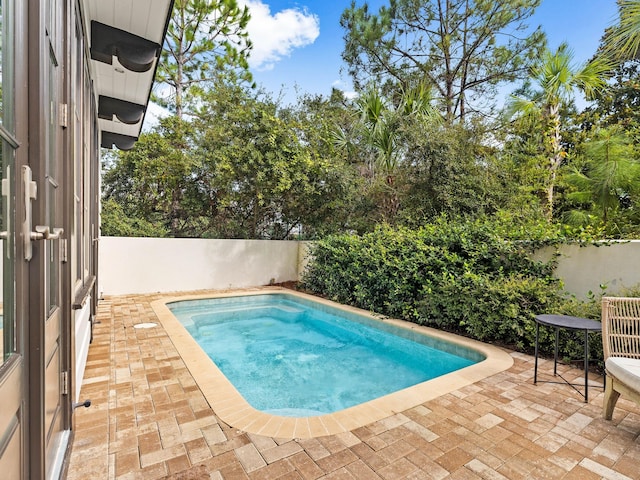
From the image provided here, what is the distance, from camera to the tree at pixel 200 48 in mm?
12641

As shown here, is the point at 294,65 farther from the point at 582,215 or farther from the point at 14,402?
the point at 14,402

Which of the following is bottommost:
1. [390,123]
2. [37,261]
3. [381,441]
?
[381,441]

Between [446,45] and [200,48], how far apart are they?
29.5ft

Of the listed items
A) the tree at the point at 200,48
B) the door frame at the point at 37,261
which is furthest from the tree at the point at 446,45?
the door frame at the point at 37,261

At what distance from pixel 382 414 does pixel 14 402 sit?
2365 mm

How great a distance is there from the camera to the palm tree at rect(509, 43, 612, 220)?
22.4 feet

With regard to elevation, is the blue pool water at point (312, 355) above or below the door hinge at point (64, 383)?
below

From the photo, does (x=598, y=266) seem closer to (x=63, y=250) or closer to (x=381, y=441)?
(x=381, y=441)

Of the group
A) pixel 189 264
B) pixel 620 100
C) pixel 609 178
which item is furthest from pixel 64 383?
pixel 620 100

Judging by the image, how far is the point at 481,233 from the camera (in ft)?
18.1

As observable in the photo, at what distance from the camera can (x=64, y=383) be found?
2051mm

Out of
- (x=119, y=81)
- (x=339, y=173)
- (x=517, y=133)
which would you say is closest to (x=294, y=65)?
(x=339, y=173)

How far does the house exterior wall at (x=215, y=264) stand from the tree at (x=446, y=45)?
7264 mm

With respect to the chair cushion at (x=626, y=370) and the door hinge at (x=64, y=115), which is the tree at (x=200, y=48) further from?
the chair cushion at (x=626, y=370)
